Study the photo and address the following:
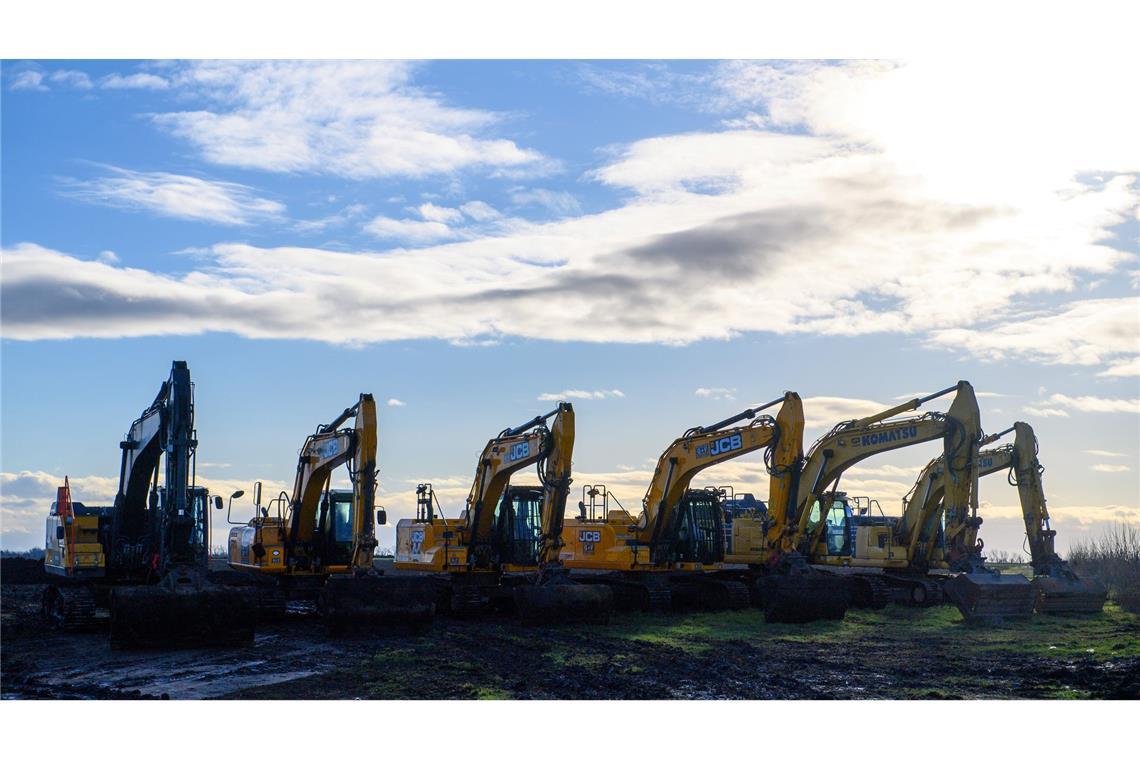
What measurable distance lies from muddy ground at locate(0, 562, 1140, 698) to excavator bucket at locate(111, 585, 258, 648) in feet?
0.80

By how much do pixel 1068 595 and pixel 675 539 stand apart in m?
8.25

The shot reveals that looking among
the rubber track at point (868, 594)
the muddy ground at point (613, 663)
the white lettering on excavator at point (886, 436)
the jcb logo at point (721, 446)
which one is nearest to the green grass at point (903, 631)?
the muddy ground at point (613, 663)

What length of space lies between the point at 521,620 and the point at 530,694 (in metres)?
7.52

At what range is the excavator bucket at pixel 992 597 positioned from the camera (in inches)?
932

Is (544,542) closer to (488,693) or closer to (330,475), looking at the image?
(330,475)

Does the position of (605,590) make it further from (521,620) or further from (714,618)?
(714,618)

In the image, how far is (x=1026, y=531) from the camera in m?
28.5

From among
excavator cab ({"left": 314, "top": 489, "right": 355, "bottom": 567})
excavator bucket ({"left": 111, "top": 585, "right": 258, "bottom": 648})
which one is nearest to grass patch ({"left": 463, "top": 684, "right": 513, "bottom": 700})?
excavator bucket ({"left": 111, "top": 585, "right": 258, "bottom": 648})

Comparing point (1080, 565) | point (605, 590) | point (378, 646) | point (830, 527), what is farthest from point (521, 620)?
point (1080, 565)

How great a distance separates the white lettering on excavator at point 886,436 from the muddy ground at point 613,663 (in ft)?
17.2

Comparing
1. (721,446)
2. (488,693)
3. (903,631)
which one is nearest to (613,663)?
(488,693)

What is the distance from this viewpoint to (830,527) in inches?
1240

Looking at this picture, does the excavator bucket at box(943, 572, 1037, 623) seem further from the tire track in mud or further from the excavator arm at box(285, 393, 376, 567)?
the excavator arm at box(285, 393, 376, 567)

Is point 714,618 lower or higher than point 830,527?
lower
